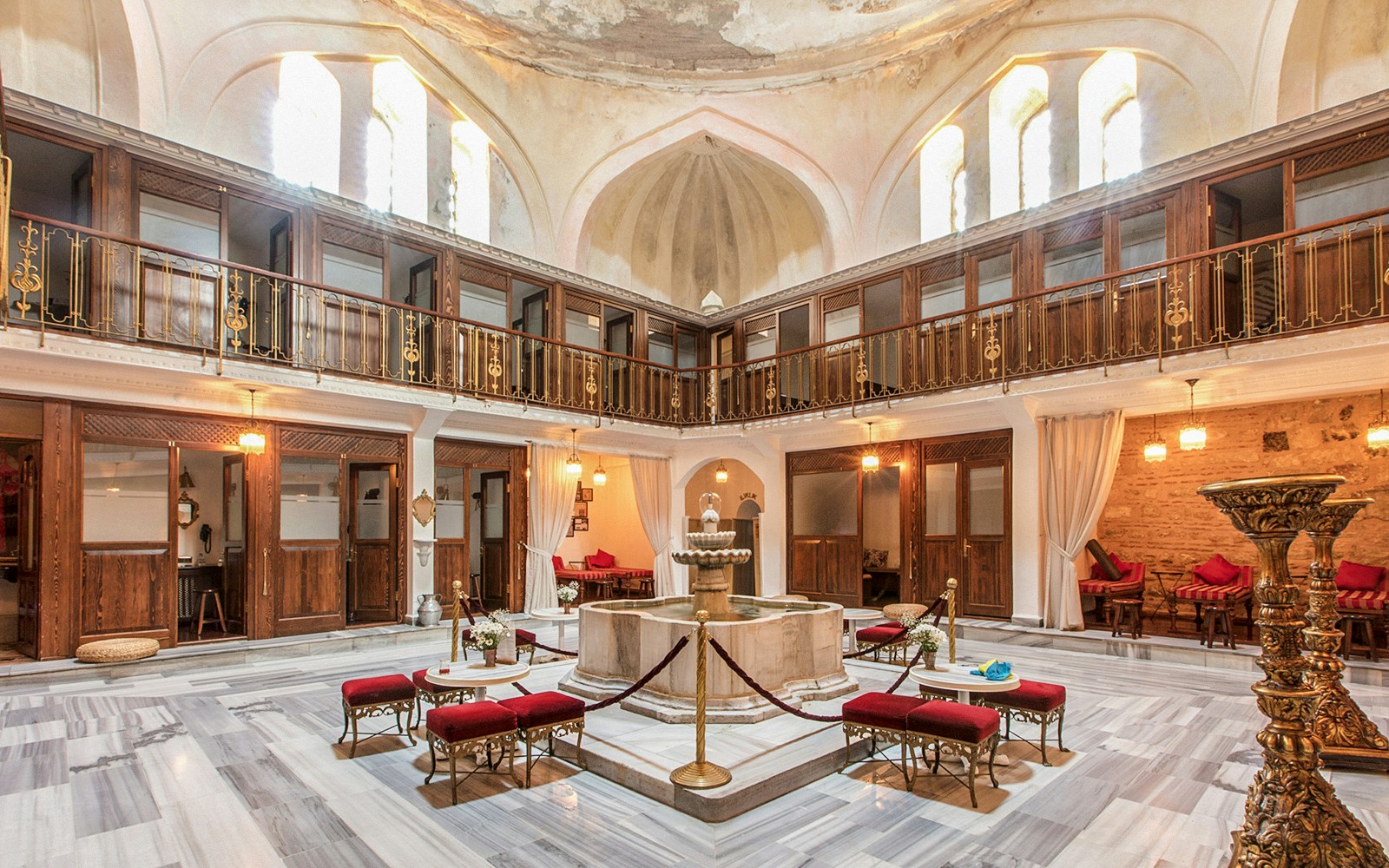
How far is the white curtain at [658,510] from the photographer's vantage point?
13.5 meters

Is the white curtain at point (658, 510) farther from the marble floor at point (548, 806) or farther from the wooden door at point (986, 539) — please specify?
the marble floor at point (548, 806)

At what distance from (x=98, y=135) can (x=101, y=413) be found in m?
2.97

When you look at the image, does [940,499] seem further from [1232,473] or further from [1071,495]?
[1232,473]

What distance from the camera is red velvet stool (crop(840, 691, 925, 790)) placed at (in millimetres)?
4624

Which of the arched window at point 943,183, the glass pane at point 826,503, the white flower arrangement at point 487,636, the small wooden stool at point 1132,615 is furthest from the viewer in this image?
the arched window at point 943,183

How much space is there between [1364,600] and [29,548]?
13.5 metres

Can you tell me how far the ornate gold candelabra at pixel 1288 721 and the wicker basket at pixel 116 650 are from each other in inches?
352

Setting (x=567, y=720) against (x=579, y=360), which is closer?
(x=567, y=720)

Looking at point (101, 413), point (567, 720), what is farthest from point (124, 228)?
point (567, 720)

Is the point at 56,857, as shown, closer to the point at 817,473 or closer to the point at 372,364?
the point at 372,364

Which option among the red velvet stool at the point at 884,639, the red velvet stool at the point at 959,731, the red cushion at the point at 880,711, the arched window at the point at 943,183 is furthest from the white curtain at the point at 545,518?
the red velvet stool at the point at 959,731

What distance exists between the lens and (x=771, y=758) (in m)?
4.77

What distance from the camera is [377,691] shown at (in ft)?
17.2

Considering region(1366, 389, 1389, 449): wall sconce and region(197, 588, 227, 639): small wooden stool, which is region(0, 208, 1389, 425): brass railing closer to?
region(1366, 389, 1389, 449): wall sconce
